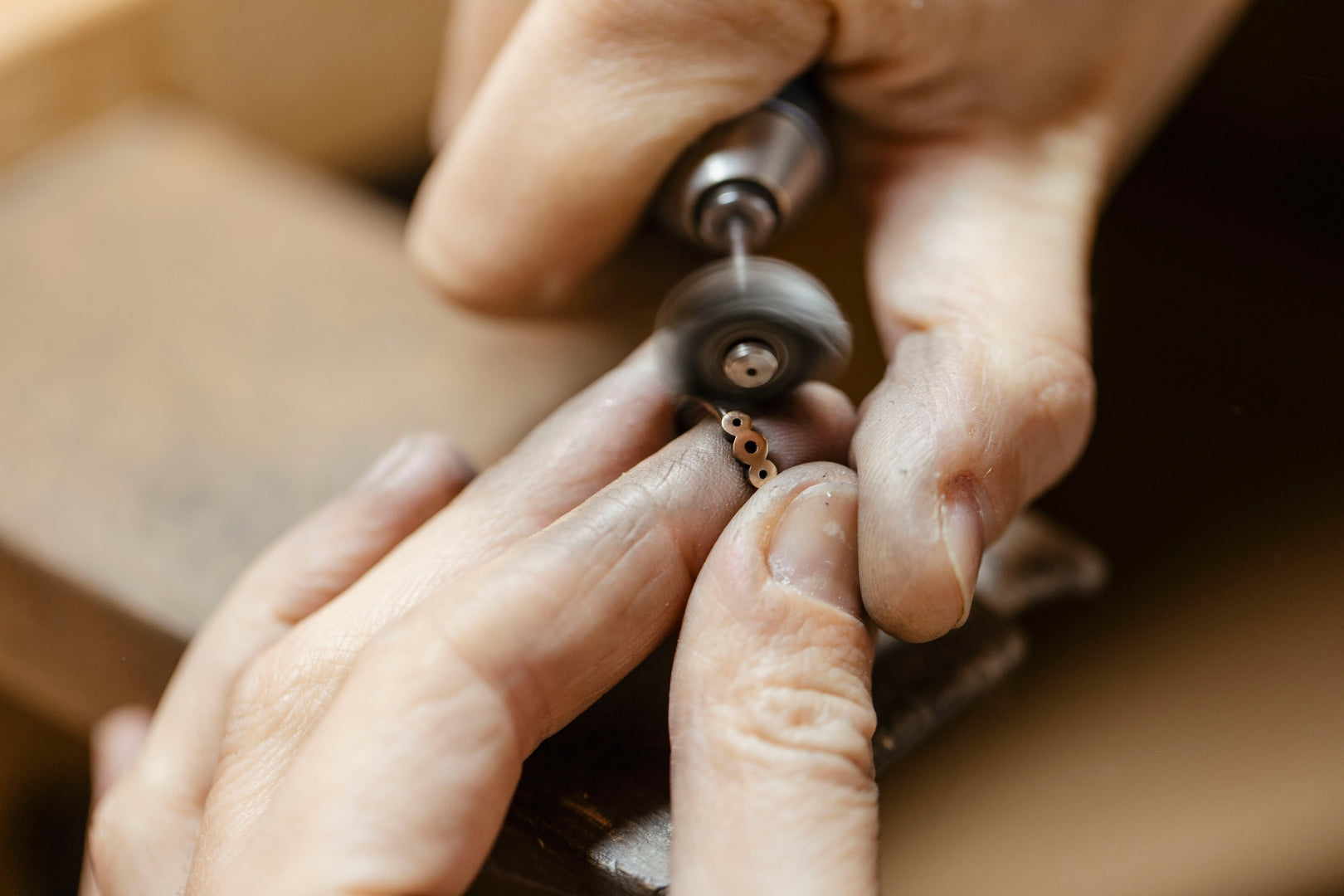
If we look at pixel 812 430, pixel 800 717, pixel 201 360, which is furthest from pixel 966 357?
pixel 201 360

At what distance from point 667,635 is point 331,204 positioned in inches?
33.9

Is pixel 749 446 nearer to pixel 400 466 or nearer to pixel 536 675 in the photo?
pixel 536 675

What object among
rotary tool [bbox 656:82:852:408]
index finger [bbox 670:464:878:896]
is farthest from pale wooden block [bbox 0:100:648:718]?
index finger [bbox 670:464:878:896]

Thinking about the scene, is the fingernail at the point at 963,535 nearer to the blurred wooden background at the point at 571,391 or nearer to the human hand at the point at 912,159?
the human hand at the point at 912,159

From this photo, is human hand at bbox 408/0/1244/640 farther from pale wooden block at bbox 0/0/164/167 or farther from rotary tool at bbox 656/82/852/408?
pale wooden block at bbox 0/0/164/167

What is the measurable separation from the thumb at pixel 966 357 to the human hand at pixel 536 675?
0.14ft

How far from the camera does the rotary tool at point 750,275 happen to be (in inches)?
24.6

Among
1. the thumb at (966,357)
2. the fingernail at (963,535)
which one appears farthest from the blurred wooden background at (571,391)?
the fingernail at (963,535)

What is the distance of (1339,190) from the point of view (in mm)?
1431

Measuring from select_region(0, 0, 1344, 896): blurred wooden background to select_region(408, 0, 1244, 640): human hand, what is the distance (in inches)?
5.9

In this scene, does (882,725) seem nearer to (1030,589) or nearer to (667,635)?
(667,635)

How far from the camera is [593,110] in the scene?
0.87 metres

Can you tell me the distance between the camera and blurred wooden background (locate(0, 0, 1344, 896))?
39.1 inches

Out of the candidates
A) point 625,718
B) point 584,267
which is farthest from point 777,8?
point 625,718
